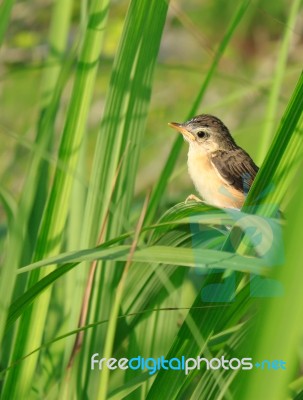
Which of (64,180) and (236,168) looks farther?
(236,168)

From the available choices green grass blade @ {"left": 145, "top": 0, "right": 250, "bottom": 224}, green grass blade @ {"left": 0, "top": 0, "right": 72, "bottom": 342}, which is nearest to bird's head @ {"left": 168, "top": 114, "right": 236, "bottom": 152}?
green grass blade @ {"left": 0, "top": 0, "right": 72, "bottom": 342}

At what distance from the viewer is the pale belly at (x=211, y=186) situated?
309 cm

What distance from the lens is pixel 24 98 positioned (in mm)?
7840

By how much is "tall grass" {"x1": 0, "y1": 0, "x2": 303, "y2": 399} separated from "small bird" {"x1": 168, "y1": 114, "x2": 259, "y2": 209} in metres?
0.47

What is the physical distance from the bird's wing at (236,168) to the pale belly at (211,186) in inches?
0.8

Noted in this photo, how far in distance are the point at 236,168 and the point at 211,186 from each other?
0.12m

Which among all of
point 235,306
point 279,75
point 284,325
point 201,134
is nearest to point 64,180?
point 235,306

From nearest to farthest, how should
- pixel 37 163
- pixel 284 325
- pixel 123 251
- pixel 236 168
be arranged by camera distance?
pixel 284 325
pixel 123 251
pixel 37 163
pixel 236 168

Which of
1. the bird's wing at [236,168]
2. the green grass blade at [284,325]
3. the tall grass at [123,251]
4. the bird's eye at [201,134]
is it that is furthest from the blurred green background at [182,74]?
the green grass blade at [284,325]

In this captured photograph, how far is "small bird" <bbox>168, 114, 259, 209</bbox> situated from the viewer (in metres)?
3.11

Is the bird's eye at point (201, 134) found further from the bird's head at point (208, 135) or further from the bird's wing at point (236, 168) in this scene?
the bird's wing at point (236, 168)

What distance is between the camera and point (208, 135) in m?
3.52

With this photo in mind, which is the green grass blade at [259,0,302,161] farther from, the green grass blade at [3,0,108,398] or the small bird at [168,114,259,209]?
the green grass blade at [3,0,108,398]

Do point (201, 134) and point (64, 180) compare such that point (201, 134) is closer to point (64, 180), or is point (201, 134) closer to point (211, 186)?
point (211, 186)
